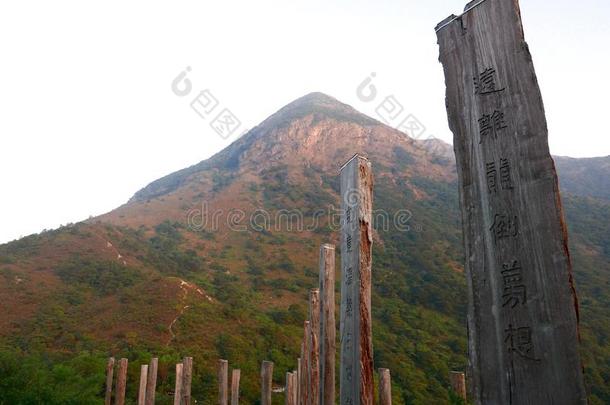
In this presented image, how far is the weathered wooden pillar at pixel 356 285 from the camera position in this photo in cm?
314

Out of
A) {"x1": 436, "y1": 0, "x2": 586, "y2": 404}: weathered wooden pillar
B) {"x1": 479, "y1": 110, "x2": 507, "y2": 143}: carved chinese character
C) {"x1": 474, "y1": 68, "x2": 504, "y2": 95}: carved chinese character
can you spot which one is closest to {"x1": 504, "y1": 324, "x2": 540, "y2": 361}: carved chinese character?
{"x1": 436, "y1": 0, "x2": 586, "y2": 404}: weathered wooden pillar

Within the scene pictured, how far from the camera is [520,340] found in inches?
66.6

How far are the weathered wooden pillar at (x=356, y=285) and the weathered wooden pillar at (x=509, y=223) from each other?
1.39m

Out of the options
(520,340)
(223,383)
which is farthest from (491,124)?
(223,383)

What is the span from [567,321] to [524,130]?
2.45 feet

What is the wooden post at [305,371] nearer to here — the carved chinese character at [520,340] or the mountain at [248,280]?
the mountain at [248,280]

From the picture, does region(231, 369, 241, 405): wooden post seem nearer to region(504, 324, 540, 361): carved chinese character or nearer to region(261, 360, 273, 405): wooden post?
region(261, 360, 273, 405): wooden post

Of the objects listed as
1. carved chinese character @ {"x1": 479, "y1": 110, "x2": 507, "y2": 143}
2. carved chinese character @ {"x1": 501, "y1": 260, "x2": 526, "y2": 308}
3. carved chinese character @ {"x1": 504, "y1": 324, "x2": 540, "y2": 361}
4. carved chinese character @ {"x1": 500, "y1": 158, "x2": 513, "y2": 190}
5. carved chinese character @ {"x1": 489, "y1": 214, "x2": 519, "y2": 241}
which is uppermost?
carved chinese character @ {"x1": 479, "y1": 110, "x2": 507, "y2": 143}

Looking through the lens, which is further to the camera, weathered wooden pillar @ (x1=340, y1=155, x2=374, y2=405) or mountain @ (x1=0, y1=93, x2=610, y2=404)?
mountain @ (x1=0, y1=93, x2=610, y2=404)

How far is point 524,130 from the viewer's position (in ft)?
5.98

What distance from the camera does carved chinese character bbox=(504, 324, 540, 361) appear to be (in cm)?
166

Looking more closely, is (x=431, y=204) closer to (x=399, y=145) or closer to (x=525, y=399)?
(x=399, y=145)

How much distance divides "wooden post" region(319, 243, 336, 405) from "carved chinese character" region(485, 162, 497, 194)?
2859 mm

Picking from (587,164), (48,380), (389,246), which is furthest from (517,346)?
(587,164)
